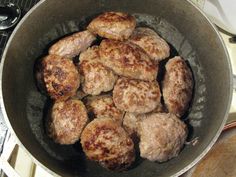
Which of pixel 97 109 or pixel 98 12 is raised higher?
pixel 98 12

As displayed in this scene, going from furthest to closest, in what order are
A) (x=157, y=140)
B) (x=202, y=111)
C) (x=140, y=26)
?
(x=140, y=26) < (x=202, y=111) < (x=157, y=140)

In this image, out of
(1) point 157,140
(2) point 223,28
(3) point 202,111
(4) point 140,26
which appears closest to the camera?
(1) point 157,140

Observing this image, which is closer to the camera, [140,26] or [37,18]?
[37,18]

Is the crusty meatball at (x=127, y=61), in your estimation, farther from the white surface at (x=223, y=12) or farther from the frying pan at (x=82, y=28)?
the white surface at (x=223, y=12)

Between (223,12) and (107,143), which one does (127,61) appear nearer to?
(107,143)

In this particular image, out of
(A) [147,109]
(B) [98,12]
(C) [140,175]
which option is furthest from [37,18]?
(C) [140,175]

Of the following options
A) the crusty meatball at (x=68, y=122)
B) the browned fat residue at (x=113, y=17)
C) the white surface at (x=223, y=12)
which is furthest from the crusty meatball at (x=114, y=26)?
the white surface at (x=223, y=12)

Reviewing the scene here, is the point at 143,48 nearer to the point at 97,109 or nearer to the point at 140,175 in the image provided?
the point at 97,109
